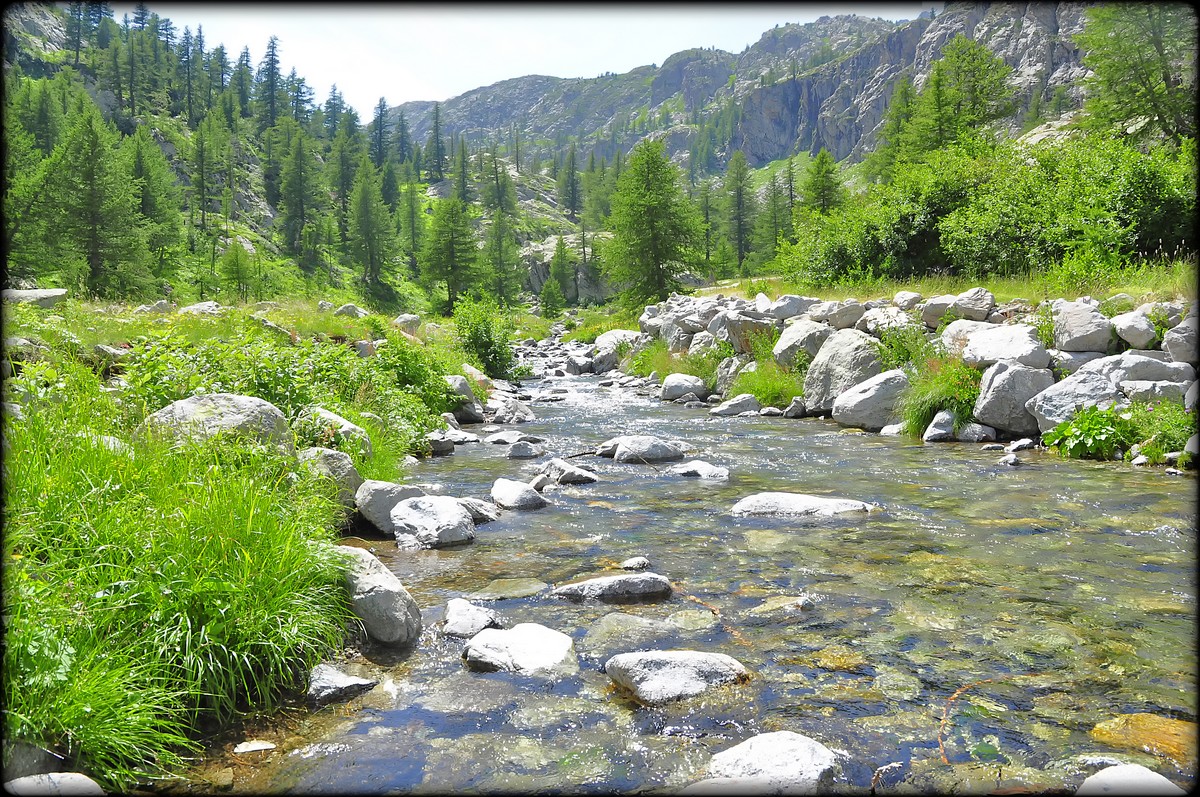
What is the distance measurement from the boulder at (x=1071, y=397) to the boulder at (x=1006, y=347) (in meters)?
0.89

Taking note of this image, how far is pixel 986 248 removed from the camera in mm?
19062

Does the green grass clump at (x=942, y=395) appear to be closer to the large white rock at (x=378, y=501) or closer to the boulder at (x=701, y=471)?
the boulder at (x=701, y=471)

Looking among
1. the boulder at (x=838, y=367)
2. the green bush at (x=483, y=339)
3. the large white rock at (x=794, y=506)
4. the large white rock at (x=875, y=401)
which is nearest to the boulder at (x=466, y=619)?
the large white rock at (x=794, y=506)

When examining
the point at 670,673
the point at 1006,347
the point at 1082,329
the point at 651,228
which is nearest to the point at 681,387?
the point at 1006,347

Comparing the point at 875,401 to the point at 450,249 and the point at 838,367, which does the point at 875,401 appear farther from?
the point at 450,249

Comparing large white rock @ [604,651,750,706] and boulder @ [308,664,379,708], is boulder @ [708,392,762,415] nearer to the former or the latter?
large white rock @ [604,651,750,706]

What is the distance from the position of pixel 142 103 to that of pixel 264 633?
12542 centimetres

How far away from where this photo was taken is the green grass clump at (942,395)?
39.5 feet

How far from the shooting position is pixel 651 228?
3600 centimetres

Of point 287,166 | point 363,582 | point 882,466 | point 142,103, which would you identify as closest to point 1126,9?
point 882,466

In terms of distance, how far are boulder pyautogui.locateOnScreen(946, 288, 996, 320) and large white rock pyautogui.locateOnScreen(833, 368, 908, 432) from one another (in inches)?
87.4

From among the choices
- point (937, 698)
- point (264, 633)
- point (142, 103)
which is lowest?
point (937, 698)

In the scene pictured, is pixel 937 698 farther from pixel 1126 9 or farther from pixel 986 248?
pixel 1126 9

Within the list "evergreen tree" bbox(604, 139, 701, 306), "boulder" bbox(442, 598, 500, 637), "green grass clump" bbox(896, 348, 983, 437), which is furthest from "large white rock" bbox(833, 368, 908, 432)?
"evergreen tree" bbox(604, 139, 701, 306)
